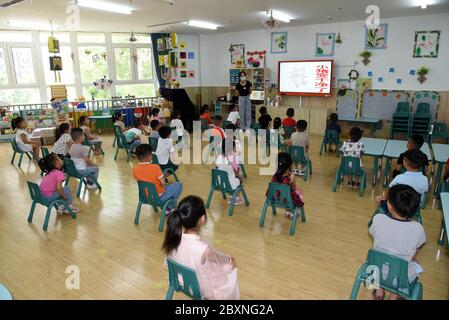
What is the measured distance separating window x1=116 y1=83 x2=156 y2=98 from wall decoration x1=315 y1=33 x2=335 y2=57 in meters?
5.37

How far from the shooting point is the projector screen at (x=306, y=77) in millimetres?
8828

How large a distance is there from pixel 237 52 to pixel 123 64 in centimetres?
356

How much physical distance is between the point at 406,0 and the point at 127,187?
573cm

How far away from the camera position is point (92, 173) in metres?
4.87

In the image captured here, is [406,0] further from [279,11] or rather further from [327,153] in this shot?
[327,153]

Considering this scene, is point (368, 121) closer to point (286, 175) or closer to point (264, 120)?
point (264, 120)

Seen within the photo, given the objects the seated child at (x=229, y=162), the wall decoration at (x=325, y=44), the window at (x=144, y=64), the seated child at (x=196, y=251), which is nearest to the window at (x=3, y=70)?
the window at (x=144, y=64)

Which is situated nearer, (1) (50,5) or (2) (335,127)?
(1) (50,5)

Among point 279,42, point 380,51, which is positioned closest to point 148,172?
point 380,51

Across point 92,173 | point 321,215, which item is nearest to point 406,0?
point 321,215

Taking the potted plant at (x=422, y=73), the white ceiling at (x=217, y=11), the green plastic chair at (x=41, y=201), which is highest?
the white ceiling at (x=217, y=11)

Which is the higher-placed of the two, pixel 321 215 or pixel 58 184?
pixel 58 184

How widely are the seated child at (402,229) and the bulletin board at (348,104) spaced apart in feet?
23.1

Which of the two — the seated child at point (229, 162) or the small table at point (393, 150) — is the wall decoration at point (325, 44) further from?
the seated child at point (229, 162)
